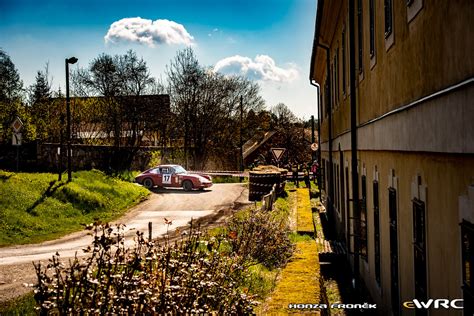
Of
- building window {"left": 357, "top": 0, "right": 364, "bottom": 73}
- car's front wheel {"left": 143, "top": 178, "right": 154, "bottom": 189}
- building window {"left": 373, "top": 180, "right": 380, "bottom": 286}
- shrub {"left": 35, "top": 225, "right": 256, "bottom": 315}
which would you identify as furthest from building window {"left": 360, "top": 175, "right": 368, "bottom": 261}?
car's front wheel {"left": 143, "top": 178, "right": 154, "bottom": 189}

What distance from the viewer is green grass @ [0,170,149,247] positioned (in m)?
14.8

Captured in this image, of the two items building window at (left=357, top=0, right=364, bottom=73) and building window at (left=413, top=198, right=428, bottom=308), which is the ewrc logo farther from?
building window at (left=357, top=0, right=364, bottom=73)

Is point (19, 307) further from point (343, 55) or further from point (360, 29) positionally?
point (343, 55)

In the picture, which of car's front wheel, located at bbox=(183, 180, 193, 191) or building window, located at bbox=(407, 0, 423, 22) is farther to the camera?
car's front wheel, located at bbox=(183, 180, 193, 191)

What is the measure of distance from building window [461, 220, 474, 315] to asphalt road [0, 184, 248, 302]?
3.05m

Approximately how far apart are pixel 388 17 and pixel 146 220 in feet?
44.0

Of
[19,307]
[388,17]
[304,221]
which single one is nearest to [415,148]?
[388,17]

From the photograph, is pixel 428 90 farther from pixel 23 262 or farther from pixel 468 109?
Result: pixel 23 262

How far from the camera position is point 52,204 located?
56.6ft

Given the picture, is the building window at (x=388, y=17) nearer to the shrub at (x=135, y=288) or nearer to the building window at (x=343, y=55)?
the shrub at (x=135, y=288)

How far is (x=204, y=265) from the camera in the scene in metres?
5.70

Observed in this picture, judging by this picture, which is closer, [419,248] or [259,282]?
[419,248]

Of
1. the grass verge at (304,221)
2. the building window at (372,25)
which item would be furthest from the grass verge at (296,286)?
the grass verge at (304,221)

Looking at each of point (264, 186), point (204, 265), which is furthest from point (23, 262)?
point (264, 186)
